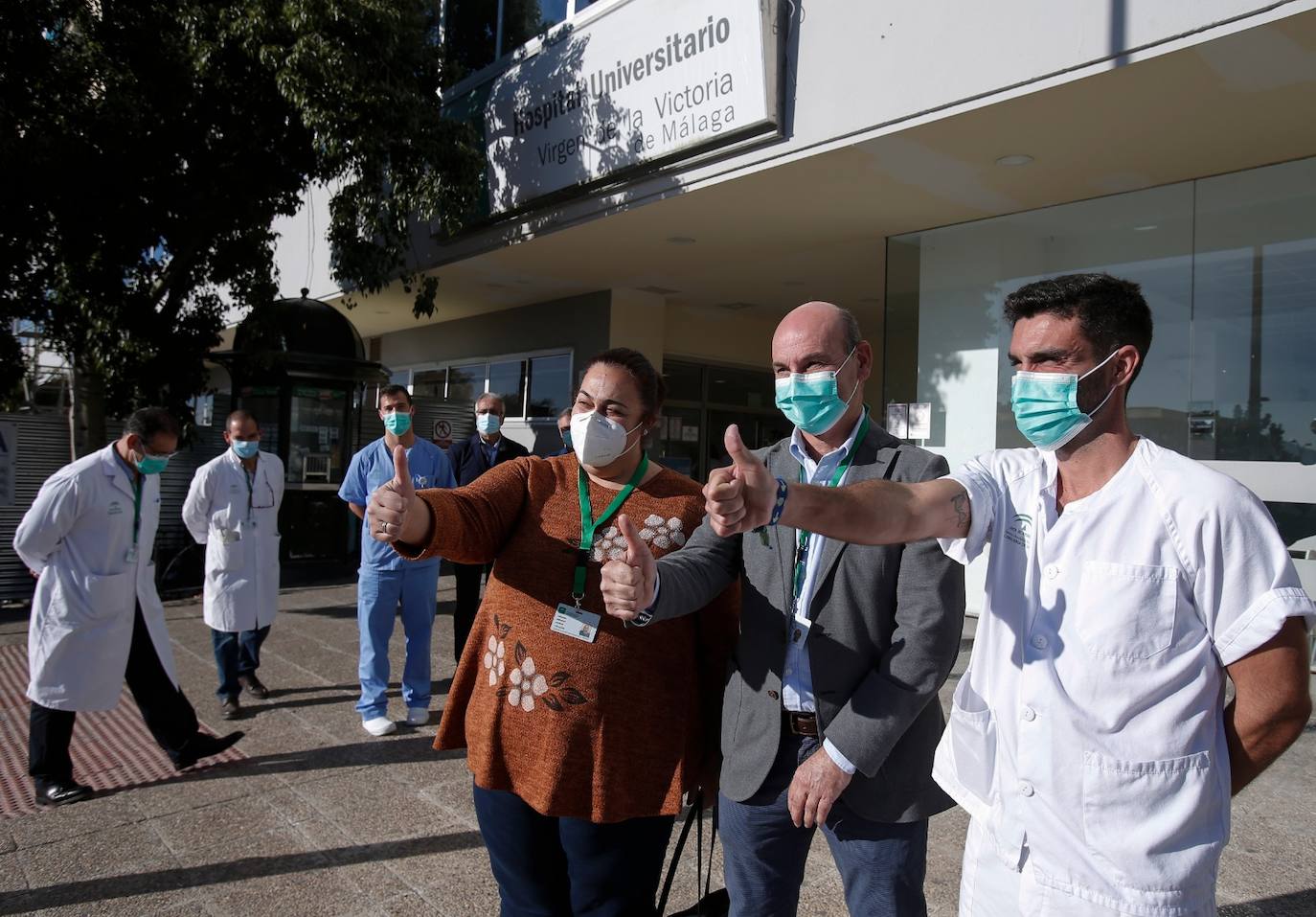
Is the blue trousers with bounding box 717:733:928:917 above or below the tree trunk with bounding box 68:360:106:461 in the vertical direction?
below

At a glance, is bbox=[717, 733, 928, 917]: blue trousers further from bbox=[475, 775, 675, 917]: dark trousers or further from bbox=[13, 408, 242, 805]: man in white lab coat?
bbox=[13, 408, 242, 805]: man in white lab coat

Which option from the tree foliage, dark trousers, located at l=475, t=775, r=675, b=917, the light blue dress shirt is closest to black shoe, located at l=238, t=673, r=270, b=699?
dark trousers, located at l=475, t=775, r=675, b=917

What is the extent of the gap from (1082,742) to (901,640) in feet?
1.55

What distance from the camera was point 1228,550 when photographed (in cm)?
148

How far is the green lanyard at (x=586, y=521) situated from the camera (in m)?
2.18

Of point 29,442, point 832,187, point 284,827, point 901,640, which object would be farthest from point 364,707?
point 29,442

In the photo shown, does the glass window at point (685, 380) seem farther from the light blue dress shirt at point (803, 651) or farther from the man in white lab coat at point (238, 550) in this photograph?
the light blue dress shirt at point (803, 651)

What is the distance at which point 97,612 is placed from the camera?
4348 mm

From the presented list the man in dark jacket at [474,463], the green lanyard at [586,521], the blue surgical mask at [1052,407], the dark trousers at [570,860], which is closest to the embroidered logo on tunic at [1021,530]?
the blue surgical mask at [1052,407]

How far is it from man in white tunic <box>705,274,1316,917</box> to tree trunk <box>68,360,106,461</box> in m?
9.60

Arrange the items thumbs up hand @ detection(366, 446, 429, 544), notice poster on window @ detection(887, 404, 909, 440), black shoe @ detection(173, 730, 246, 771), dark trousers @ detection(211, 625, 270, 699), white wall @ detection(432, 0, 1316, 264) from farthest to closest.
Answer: notice poster on window @ detection(887, 404, 909, 440) → dark trousers @ detection(211, 625, 270, 699) → white wall @ detection(432, 0, 1316, 264) → black shoe @ detection(173, 730, 246, 771) → thumbs up hand @ detection(366, 446, 429, 544)

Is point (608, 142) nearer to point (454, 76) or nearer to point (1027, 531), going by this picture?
point (454, 76)

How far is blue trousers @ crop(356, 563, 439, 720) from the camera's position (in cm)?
507

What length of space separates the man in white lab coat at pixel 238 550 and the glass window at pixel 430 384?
9348mm
